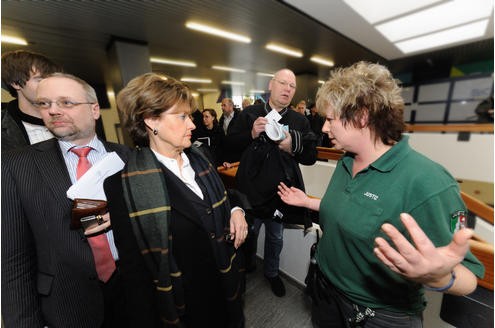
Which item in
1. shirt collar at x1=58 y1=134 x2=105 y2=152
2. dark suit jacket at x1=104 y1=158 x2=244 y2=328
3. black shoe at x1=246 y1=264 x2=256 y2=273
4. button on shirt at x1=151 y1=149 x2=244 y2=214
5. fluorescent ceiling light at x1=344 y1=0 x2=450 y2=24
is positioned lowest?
black shoe at x1=246 y1=264 x2=256 y2=273

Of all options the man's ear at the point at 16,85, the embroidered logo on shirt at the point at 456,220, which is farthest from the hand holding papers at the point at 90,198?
the embroidered logo on shirt at the point at 456,220

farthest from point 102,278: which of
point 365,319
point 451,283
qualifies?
point 451,283

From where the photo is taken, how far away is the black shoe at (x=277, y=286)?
1.90 meters

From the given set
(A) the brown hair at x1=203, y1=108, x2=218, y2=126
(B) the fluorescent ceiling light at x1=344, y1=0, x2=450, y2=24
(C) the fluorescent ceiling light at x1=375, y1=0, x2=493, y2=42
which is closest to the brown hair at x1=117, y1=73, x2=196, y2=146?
(A) the brown hair at x1=203, y1=108, x2=218, y2=126

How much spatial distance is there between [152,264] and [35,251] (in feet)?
1.79

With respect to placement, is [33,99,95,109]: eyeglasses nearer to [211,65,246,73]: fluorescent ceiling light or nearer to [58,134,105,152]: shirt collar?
[58,134,105,152]: shirt collar

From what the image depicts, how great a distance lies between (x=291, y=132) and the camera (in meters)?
1.54

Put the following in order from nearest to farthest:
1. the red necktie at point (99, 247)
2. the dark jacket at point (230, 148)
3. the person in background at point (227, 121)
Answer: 1. the red necktie at point (99, 247)
2. the dark jacket at point (230, 148)
3. the person in background at point (227, 121)

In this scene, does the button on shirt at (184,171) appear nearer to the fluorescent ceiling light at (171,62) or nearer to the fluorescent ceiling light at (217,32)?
the fluorescent ceiling light at (217,32)

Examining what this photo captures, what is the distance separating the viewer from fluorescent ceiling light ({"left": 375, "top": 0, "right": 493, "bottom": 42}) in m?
2.44

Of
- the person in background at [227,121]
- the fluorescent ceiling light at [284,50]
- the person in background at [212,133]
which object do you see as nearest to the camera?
the person in background at [227,121]

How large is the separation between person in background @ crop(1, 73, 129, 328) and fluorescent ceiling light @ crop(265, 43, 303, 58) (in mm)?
6532

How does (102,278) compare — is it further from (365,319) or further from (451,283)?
(451,283)

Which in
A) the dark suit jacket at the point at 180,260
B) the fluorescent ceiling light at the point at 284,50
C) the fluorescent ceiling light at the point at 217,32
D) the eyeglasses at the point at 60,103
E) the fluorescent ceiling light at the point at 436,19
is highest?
the fluorescent ceiling light at the point at 284,50
